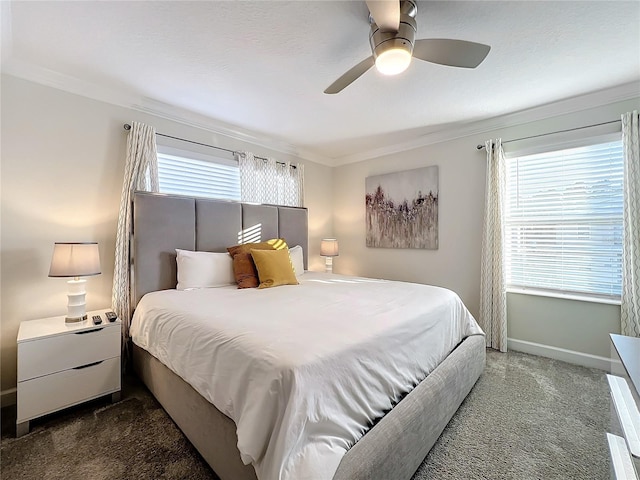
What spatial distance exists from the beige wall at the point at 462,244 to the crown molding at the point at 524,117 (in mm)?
52

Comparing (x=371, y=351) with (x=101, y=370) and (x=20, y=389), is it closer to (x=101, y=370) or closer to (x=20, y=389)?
(x=101, y=370)

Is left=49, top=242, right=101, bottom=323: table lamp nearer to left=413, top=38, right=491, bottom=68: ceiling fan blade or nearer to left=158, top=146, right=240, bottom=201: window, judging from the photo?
left=158, top=146, right=240, bottom=201: window

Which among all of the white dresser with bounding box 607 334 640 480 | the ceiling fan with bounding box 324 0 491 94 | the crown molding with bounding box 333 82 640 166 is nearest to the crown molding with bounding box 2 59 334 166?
the crown molding with bounding box 333 82 640 166

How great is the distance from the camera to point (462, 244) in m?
3.41

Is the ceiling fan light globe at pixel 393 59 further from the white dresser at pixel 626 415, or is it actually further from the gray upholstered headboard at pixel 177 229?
the gray upholstered headboard at pixel 177 229

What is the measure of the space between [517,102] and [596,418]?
2695 mm

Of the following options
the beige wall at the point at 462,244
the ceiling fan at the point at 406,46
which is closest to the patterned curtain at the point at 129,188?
the ceiling fan at the point at 406,46

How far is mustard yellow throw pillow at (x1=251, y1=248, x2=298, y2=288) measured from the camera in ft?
8.68

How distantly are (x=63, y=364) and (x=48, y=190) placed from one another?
53.6 inches

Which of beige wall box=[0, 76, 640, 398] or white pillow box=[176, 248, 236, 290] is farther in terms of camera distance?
white pillow box=[176, 248, 236, 290]

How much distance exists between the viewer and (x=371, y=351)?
4.33ft

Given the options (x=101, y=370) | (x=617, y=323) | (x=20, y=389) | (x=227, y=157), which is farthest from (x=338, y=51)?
(x=617, y=323)

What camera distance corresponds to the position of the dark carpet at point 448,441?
4.76ft

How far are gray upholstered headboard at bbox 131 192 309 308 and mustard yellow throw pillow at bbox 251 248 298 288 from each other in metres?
0.57
